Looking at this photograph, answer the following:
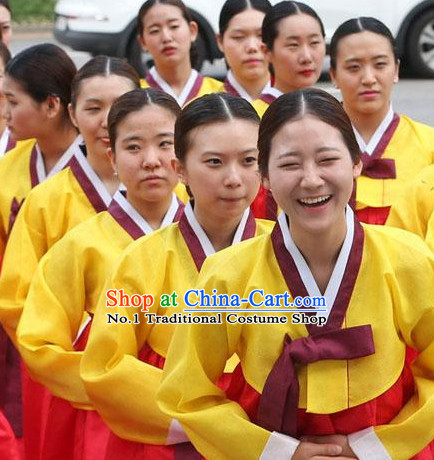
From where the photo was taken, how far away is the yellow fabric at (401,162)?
4.83m

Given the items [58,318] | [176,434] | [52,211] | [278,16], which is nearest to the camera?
[176,434]

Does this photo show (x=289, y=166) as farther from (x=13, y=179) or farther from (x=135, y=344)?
(x=13, y=179)

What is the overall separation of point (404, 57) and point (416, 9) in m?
0.58

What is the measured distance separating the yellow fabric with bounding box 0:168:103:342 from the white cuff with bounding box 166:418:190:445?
108cm

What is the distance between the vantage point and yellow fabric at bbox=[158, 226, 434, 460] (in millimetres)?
3213

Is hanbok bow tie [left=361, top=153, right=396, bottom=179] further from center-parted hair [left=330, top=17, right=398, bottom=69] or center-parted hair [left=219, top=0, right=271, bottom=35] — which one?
center-parted hair [left=219, top=0, right=271, bottom=35]

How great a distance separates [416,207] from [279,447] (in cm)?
160

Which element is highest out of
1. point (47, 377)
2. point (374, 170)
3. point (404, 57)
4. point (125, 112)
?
point (125, 112)

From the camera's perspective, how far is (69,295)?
13.4 feet

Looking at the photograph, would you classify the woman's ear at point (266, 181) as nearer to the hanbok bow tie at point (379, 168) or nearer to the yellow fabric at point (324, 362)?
the yellow fabric at point (324, 362)

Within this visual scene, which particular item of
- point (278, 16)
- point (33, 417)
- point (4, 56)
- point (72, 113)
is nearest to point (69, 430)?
point (33, 417)

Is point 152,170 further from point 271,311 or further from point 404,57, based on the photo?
point 404,57

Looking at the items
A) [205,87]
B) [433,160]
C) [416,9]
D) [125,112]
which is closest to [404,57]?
[416,9]

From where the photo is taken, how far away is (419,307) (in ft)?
10.5
